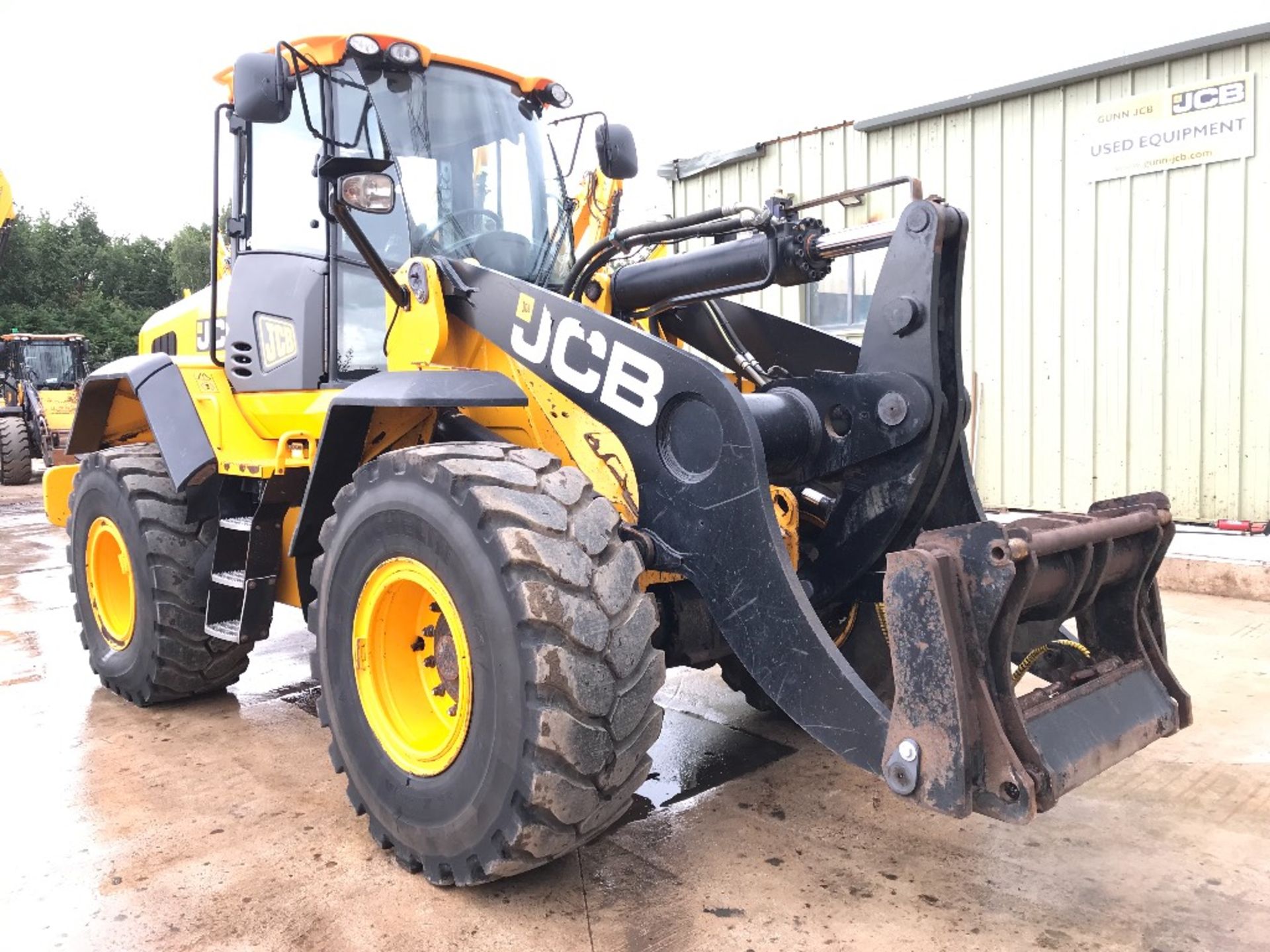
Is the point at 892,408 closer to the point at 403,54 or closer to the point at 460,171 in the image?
the point at 460,171

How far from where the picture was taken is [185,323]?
5141 millimetres

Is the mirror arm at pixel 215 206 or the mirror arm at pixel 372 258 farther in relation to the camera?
the mirror arm at pixel 215 206

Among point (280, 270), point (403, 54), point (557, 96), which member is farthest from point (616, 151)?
point (280, 270)

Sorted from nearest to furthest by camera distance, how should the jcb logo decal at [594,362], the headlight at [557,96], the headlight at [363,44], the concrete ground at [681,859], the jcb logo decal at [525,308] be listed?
the concrete ground at [681,859]
the jcb logo decal at [594,362]
the jcb logo decal at [525,308]
the headlight at [363,44]
the headlight at [557,96]

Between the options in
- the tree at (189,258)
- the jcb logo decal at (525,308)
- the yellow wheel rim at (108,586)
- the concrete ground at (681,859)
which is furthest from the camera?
the tree at (189,258)

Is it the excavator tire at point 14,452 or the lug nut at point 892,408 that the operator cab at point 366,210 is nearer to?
the lug nut at point 892,408

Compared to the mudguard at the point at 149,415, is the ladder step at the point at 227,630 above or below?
below

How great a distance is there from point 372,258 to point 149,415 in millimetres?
1842

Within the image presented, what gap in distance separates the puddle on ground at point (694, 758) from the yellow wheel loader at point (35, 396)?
15.1m

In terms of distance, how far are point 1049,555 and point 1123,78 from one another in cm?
623

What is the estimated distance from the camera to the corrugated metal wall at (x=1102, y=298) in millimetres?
7023

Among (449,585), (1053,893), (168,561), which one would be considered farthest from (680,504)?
(168,561)

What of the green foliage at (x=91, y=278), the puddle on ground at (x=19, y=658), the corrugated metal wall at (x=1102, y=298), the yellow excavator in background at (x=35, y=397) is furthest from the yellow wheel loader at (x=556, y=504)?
the green foliage at (x=91, y=278)

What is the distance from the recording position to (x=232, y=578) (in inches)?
173
